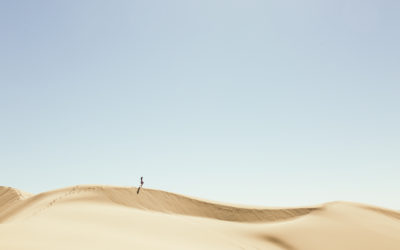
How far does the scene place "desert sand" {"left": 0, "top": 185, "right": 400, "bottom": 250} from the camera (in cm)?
862

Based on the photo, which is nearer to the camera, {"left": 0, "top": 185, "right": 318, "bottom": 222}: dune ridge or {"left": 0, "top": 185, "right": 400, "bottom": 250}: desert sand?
{"left": 0, "top": 185, "right": 400, "bottom": 250}: desert sand

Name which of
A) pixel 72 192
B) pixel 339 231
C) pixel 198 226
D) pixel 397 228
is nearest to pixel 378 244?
pixel 339 231

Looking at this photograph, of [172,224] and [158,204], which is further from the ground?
[158,204]

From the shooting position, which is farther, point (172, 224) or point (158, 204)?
point (158, 204)

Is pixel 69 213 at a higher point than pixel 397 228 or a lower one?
lower

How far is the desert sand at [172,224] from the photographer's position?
8617mm

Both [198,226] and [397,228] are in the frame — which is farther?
[397,228]

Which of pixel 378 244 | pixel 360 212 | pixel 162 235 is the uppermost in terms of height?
pixel 360 212

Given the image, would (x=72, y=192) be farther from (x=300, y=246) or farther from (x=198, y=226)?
(x=300, y=246)

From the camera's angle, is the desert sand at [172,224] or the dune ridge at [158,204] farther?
the dune ridge at [158,204]

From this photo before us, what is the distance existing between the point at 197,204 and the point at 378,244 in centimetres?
985

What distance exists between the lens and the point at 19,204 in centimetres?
1903

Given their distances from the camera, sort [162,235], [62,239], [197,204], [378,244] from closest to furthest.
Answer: [62,239], [162,235], [378,244], [197,204]

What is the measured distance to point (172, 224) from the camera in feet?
43.1
